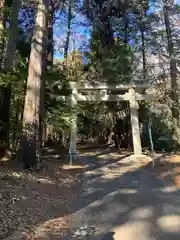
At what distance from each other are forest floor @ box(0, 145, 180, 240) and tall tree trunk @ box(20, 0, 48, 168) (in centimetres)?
44

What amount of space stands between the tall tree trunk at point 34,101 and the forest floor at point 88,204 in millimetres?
445

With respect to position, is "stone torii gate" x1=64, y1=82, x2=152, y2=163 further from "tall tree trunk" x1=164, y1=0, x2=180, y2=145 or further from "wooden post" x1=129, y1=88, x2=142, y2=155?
"tall tree trunk" x1=164, y1=0, x2=180, y2=145

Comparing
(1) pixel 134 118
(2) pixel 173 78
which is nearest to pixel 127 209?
(1) pixel 134 118

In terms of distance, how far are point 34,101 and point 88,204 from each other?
10.5 ft

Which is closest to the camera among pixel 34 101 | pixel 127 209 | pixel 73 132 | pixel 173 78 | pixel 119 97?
pixel 127 209

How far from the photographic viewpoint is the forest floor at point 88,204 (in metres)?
4.28

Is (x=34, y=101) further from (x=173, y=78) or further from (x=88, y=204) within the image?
(x=173, y=78)

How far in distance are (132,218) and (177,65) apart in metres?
11.5

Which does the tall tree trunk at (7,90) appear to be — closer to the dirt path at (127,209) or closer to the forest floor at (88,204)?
the forest floor at (88,204)

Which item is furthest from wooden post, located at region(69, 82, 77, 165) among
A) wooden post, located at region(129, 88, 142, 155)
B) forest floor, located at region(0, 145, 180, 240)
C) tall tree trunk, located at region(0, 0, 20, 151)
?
wooden post, located at region(129, 88, 142, 155)

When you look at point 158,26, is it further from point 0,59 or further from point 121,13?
point 0,59

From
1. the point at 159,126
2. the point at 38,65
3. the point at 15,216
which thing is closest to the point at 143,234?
the point at 15,216

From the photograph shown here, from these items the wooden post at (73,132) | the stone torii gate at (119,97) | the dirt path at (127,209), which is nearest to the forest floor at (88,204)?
the dirt path at (127,209)

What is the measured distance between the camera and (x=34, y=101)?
308 inches
